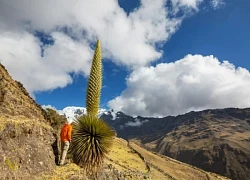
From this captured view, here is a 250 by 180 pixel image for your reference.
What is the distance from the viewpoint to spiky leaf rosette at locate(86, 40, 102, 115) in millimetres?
13792

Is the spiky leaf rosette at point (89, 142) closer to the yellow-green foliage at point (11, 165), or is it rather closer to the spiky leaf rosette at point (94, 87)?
the spiky leaf rosette at point (94, 87)

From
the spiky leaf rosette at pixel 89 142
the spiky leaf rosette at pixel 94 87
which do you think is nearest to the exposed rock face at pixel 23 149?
the spiky leaf rosette at pixel 89 142

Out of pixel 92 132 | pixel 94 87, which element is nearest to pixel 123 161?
pixel 92 132

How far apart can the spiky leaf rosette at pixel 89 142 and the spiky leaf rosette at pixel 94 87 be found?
508 millimetres

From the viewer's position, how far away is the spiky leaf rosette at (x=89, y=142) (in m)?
14.3

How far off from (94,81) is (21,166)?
503 centimetres

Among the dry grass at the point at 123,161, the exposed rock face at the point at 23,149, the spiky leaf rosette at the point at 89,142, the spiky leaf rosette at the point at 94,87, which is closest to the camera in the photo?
the exposed rock face at the point at 23,149

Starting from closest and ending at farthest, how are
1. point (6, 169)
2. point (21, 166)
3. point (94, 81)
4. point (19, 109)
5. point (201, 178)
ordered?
point (6, 169) < point (21, 166) < point (94, 81) < point (19, 109) < point (201, 178)

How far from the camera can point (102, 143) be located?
48.5 feet

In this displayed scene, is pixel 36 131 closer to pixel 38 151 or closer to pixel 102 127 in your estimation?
pixel 38 151

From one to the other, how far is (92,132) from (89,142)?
1.80ft

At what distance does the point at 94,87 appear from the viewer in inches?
547

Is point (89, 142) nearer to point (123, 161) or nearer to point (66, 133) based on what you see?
point (66, 133)

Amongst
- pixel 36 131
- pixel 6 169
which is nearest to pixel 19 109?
pixel 36 131
